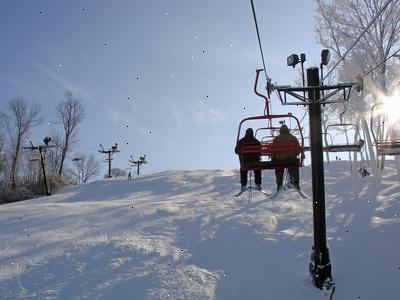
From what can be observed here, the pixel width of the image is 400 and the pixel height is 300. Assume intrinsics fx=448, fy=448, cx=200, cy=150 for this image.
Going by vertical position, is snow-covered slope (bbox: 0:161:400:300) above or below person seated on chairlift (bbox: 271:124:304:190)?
below

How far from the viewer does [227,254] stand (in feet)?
25.5

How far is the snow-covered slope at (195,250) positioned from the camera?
6422 millimetres

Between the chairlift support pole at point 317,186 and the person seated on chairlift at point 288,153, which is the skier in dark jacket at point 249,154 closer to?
the person seated on chairlift at point 288,153

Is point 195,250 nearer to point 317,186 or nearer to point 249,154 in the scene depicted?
point 249,154

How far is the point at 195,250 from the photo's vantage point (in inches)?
312

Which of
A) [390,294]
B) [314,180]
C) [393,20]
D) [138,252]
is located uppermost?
[393,20]

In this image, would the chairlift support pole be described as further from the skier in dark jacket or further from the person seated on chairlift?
the skier in dark jacket

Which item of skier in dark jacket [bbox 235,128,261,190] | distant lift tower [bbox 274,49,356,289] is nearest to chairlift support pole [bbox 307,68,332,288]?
distant lift tower [bbox 274,49,356,289]

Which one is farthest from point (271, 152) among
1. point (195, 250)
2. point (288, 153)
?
point (195, 250)

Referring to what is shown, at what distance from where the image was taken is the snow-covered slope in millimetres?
6422

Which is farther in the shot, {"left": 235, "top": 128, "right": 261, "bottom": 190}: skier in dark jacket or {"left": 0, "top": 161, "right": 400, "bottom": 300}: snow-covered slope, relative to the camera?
{"left": 235, "top": 128, "right": 261, "bottom": 190}: skier in dark jacket

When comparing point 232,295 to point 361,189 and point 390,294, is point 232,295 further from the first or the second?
point 361,189

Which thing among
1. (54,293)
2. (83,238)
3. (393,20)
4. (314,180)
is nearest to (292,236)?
(314,180)

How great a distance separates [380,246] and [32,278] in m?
5.79
